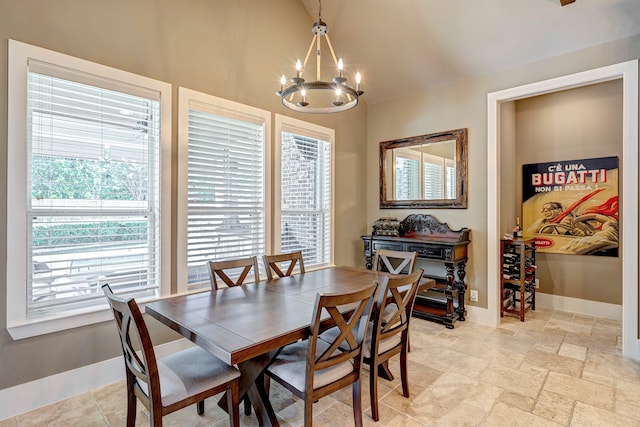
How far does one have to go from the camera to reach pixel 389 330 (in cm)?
218

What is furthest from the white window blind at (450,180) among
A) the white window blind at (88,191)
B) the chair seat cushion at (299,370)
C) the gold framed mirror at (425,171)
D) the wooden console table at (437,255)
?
the white window blind at (88,191)

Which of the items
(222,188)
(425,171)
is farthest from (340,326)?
(425,171)

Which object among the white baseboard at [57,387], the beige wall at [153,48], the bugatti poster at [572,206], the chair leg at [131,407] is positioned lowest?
the white baseboard at [57,387]

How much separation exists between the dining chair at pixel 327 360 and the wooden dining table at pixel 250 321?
9cm

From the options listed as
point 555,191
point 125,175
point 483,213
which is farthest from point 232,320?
point 555,191

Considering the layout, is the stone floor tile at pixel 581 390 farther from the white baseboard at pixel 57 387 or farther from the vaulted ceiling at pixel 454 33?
the white baseboard at pixel 57 387

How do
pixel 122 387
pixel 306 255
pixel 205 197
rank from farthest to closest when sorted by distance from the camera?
pixel 306 255 < pixel 205 197 < pixel 122 387

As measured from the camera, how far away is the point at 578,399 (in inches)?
93.5

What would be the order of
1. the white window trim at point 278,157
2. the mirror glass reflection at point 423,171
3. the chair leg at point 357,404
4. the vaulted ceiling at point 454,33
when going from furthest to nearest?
1. the mirror glass reflection at point 423,171
2. the white window trim at point 278,157
3. the vaulted ceiling at point 454,33
4. the chair leg at point 357,404

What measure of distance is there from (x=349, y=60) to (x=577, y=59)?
2.53 meters

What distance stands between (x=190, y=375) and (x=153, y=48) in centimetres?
260

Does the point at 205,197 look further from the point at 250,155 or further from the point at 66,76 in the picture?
the point at 66,76

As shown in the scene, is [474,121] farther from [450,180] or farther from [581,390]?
[581,390]

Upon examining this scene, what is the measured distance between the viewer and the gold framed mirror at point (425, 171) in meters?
4.12
